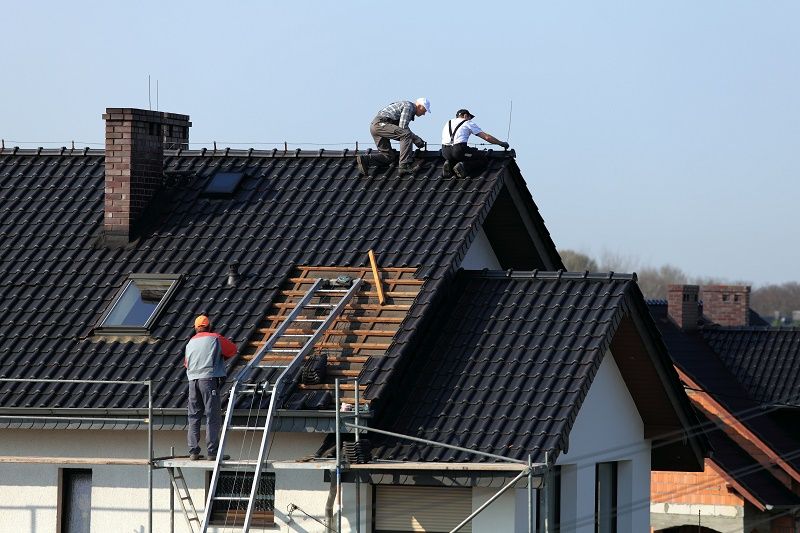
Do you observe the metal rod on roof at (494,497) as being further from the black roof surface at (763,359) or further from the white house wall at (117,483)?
the black roof surface at (763,359)

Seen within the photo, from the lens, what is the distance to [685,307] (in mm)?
42281

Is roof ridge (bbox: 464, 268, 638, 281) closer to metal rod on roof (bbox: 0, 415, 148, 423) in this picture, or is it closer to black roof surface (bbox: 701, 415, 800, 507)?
metal rod on roof (bbox: 0, 415, 148, 423)

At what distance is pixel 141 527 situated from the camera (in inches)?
727

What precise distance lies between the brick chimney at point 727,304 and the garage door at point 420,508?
1281 inches

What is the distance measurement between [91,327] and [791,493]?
19964 millimetres

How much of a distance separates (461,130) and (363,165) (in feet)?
4.80

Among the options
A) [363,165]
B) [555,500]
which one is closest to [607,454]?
[555,500]

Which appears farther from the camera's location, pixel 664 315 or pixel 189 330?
pixel 664 315

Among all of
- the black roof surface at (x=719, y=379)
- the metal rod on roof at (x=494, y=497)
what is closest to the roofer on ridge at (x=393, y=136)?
the metal rod on roof at (x=494, y=497)

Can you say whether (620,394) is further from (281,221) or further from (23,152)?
(23,152)

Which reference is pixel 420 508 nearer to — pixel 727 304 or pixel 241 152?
pixel 241 152

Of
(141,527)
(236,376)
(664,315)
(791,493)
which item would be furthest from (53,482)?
(664,315)

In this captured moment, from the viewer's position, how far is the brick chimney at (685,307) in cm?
4228

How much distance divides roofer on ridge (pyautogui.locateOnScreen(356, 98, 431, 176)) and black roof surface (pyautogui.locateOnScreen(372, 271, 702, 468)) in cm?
217
